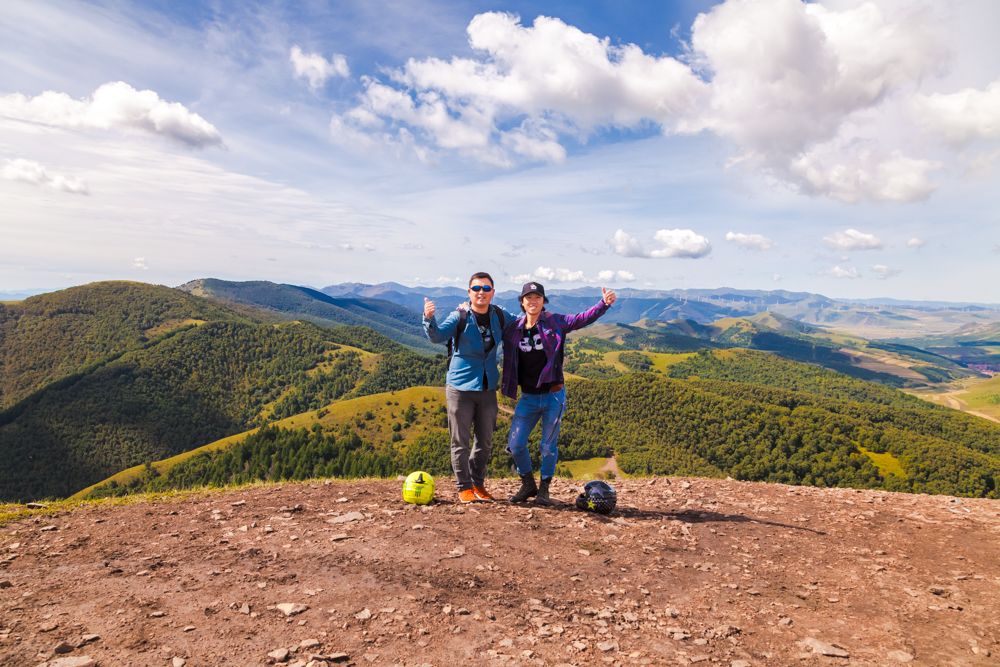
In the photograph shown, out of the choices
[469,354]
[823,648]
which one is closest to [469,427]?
[469,354]

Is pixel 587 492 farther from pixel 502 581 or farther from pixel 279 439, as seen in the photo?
pixel 279 439

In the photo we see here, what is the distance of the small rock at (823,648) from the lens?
5449mm

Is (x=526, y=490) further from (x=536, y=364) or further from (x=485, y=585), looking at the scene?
(x=485, y=585)

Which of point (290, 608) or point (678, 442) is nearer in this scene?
point (290, 608)

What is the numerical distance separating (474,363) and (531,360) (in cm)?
121

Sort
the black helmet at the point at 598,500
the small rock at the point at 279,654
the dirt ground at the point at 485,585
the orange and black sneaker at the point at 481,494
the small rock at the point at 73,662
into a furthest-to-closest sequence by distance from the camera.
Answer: the orange and black sneaker at the point at 481,494 → the black helmet at the point at 598,500 → the dirt ground at the point at 485,585 → the small rock at the point at 279,654 → the small rock at the point at 73,662

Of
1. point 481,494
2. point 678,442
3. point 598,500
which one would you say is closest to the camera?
point 598,500

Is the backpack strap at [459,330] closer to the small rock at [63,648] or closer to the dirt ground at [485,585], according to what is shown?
the dirt ground at [485,585]

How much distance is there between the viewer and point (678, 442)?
476 feet

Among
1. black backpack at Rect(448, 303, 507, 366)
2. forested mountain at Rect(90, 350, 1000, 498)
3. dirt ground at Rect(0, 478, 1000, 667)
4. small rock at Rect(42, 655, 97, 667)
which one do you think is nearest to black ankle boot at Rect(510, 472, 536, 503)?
dirt ground at Rect(0, 478, 1000, 667)

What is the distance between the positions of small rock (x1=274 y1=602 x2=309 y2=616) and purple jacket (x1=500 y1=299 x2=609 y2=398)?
17.1ft

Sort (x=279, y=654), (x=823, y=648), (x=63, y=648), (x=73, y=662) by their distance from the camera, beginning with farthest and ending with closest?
(x=823, y=648) → (x=279, y=654) → (x=63, y=648) → (x=73, y=662)

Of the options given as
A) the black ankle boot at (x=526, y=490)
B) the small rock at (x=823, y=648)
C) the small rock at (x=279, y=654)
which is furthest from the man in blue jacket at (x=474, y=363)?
the small rock at (x=823, y=648)

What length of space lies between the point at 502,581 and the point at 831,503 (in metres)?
9.58
